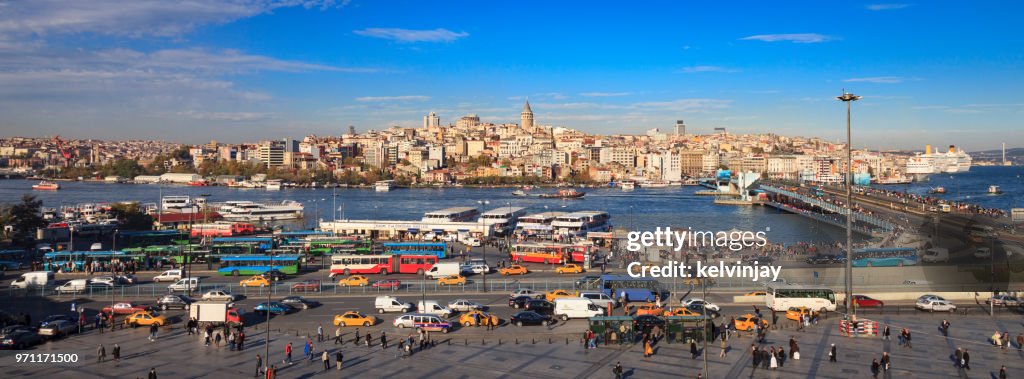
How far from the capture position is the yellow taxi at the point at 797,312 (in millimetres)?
7731

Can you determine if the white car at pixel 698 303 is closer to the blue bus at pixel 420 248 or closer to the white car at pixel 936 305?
the white car at pixel 936 305

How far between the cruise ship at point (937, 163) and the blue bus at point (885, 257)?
237 feet

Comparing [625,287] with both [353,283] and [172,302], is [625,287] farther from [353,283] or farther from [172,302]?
[172,302]

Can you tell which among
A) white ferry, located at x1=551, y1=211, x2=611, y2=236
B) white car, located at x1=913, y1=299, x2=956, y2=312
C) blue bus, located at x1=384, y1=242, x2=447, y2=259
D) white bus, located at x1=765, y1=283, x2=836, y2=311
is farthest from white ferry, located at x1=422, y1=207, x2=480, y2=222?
white car, located at x1=913, y1=299, x2=956, y2=312

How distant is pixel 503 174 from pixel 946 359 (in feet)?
187

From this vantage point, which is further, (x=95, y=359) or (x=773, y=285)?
(x=773, y=285)

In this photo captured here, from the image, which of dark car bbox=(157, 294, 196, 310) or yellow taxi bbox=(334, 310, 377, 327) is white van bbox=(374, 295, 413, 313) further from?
dark car bbox=(157, 294, 196, 310)

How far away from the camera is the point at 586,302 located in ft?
26.5

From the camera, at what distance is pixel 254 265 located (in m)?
11.8

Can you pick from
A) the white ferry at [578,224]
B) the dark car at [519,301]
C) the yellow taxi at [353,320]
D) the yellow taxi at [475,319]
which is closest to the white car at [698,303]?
the dark car at [519,301]

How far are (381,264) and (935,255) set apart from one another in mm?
8238

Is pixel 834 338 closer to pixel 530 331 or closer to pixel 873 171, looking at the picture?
pixel 530 331

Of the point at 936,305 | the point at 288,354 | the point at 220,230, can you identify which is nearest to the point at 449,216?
the point at 220,230

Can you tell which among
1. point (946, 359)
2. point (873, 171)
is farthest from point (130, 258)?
point (873, 171)
